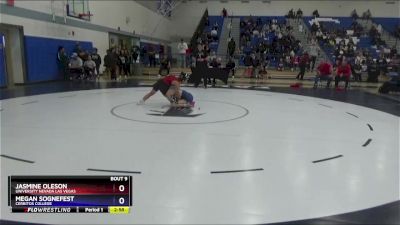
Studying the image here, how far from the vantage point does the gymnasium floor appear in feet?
10.8

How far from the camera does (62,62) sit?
1712cm

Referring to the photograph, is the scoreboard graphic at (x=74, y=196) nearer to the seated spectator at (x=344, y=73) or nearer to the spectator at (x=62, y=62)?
the seated spectator at (x=344, y=73)

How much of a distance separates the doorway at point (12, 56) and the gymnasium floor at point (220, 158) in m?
5.92

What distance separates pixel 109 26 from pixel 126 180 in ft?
70.2

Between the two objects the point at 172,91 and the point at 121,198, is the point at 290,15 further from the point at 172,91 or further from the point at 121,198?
the point at 121,198

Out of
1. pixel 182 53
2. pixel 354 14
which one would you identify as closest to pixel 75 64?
pixel 182 53

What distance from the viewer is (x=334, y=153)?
5238mm

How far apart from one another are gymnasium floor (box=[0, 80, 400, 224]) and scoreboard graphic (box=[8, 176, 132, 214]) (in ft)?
0.38

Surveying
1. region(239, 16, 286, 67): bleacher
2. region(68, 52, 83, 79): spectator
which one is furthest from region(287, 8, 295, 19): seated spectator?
region(68, 52, 83, 79): spectator

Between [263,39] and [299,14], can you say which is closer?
[263,39]

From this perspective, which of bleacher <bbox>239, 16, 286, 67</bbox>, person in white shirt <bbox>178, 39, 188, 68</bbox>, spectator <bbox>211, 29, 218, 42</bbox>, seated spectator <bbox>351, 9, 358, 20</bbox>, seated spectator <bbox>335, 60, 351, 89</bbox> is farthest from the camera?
seated spectator <bbox>351, 9, 358, 20</bbox>

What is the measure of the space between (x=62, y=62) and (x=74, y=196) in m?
15.8

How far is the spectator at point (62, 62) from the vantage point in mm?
16930

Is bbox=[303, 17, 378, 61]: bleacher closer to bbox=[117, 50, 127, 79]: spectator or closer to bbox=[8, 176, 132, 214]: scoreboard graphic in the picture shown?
bbox=[117, 50, 127, 79]: spectator
